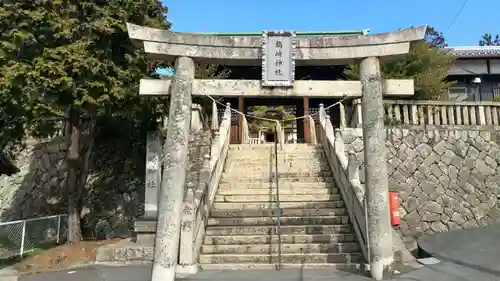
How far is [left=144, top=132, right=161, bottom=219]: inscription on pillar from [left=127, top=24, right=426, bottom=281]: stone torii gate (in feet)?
10.6

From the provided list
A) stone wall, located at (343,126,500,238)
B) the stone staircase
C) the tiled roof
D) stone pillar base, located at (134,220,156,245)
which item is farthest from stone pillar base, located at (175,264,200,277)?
the tiled roof

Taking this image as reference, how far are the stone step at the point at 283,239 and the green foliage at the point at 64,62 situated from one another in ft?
12.9

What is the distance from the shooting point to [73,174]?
10.6m

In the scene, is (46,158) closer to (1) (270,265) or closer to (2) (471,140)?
(1) (270,265)

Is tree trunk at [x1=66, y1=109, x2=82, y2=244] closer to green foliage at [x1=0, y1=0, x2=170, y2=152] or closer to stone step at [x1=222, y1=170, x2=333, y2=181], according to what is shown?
green foliage at [x1=0, y1=0, x2=170, y2=152]

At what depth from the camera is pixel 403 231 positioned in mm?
11141

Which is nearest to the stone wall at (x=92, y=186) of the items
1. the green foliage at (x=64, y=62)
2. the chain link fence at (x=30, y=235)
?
the chain link fence at (x=30, y=235)

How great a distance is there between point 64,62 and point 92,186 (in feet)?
18.6

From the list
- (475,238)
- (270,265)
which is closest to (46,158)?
(270,265)

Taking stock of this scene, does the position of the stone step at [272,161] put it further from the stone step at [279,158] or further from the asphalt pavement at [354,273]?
the asphalt pavement at [354,273]

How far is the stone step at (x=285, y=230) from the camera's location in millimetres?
8516

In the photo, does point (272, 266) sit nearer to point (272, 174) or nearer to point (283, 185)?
point (283, 185)

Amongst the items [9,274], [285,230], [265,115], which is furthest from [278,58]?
[265,115]

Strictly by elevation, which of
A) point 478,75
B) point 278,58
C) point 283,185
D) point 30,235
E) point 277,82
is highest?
point 478,75
